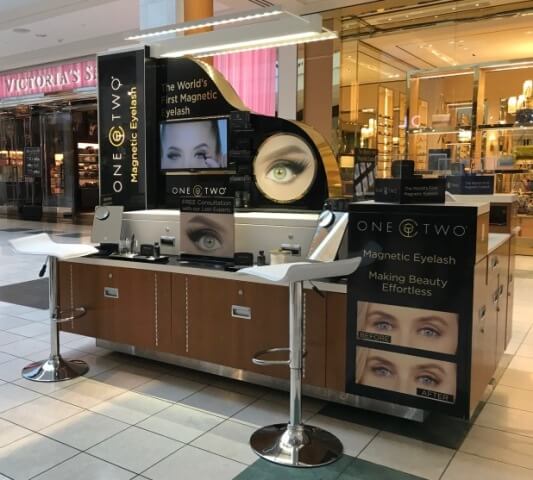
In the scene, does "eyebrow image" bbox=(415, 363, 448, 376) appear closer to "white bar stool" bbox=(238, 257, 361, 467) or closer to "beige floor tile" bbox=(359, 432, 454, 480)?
"beige floor tile" bbox=(359, 432, 454, 480)

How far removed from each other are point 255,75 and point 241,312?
23.5 ft

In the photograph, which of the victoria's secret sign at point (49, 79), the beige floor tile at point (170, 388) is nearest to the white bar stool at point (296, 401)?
the beige floor tile at point (170, 388)

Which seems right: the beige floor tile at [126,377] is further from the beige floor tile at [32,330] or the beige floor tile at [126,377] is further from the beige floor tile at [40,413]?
the beige floor tile at [32,330]

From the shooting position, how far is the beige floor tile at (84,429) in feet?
9.39

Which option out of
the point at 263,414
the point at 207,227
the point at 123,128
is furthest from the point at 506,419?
the point at 123,128

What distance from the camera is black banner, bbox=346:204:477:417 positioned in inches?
105

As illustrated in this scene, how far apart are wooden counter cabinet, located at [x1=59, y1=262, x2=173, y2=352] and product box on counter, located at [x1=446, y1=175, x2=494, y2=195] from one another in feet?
8.28

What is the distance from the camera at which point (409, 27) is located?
8859 millimetres


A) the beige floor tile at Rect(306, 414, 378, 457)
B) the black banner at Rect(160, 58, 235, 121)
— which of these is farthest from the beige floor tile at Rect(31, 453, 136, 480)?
the black banner at Rect(160, 58, 235, 121)

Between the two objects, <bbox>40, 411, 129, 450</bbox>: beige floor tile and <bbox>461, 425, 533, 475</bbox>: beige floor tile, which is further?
<bbox>40, 411, 129, 450</bbox>: beige floor tile

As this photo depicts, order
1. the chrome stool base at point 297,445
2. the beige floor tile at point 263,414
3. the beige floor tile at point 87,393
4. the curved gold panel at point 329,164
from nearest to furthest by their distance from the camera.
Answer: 1. the chrome stool base at point 297,445
2. the beige floor tile at point 263,414
3. the beige floor tile at point 87,393
4. the curved gold panel at point 329,164

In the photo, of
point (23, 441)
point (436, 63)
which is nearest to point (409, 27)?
point (436, 63)

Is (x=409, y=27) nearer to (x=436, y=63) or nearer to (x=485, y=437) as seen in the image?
(x=436, y=63)

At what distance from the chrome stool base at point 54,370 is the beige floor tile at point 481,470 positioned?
246 centimetres
